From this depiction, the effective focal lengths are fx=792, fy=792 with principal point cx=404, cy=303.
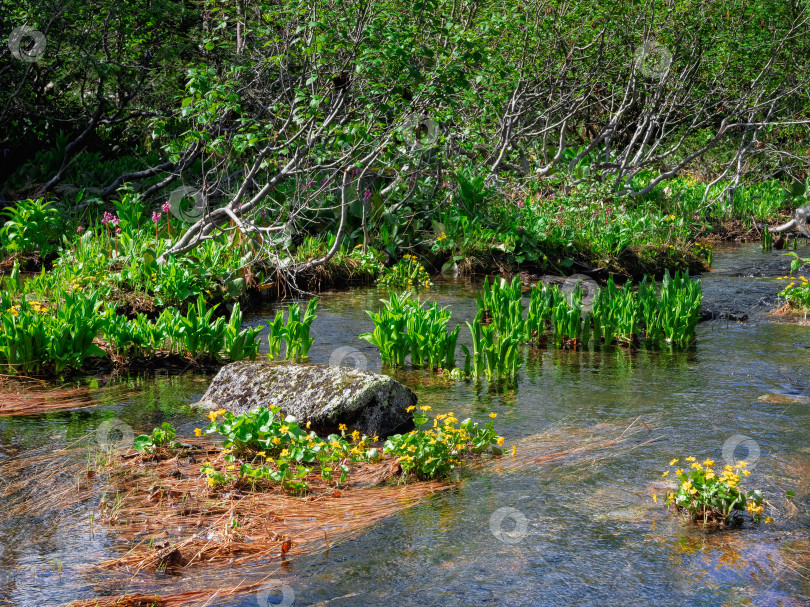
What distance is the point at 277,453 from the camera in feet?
15.4

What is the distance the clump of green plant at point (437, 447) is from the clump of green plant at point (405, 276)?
664 cm

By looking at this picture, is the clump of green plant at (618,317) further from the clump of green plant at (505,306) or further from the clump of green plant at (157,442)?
the clump of green plant at (157,442)

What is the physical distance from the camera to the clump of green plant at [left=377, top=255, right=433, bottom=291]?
11547mm

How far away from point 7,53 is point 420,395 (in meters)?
9.47

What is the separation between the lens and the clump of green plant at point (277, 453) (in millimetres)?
4242

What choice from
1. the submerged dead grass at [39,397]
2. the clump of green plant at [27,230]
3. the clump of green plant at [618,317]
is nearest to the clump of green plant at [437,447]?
the submerged dead grass at [39,397]

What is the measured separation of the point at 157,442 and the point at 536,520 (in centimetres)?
226

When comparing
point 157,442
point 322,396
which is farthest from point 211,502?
point 322,396

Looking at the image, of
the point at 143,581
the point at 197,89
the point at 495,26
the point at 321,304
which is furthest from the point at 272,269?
the point at 143,581

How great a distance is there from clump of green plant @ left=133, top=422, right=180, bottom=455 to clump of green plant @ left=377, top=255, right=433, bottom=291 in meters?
6.88

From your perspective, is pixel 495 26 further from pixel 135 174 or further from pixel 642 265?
pixel 135 174

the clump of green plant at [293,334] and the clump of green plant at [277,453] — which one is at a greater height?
the clump of green plant at [293,334]

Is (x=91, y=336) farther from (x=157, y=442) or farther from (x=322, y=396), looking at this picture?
(x=322, y=396)

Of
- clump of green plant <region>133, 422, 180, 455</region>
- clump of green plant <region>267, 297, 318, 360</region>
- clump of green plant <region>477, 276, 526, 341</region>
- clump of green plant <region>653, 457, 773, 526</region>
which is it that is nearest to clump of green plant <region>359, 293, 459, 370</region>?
clump of green plant <region>267, 297, 318, 360</region>
